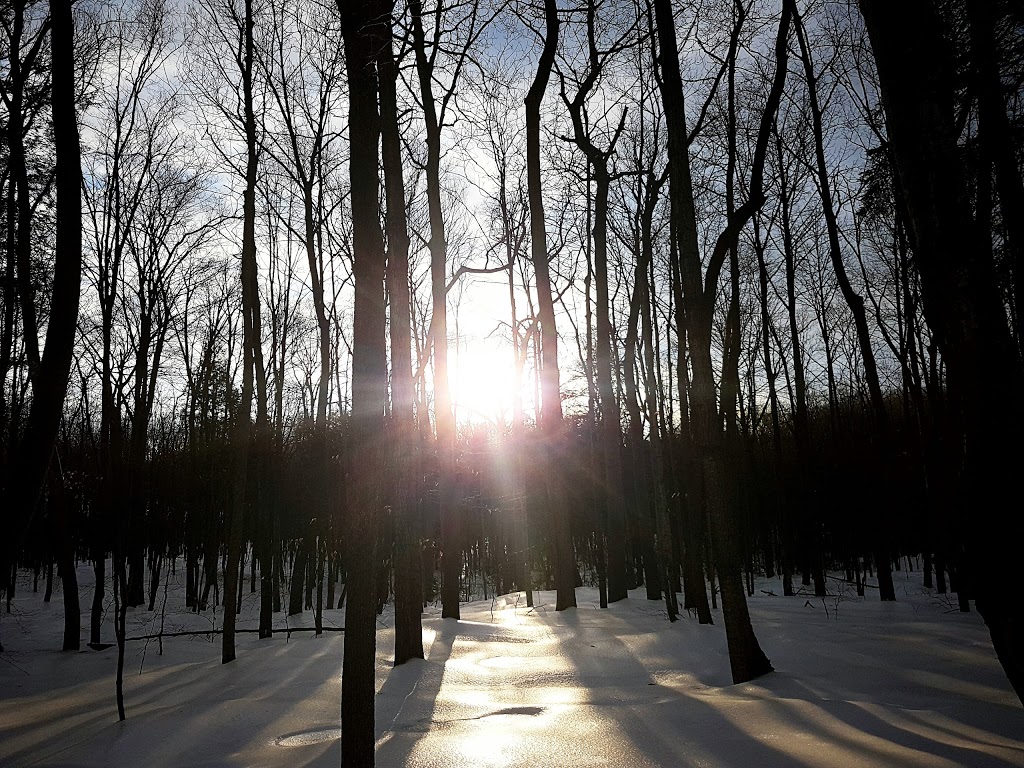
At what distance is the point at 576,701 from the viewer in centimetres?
421

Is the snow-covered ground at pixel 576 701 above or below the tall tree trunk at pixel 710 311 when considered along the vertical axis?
below

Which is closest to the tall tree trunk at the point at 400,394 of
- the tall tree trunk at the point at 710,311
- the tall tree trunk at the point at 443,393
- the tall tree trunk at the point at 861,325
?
the tall tree trunk at the point at 443,393

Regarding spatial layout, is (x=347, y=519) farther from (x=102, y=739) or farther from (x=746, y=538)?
(x=746, y=538)

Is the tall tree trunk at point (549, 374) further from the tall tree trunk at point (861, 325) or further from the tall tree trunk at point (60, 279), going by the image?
the tall tree trunk at point (60, 279)

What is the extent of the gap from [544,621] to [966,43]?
8042 mm

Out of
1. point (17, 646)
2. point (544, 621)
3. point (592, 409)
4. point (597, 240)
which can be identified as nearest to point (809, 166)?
point (597, 240)

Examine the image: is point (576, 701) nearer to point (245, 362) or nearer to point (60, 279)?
point (60, 279)

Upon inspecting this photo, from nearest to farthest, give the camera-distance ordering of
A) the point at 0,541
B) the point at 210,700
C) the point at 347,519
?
the point at 347,519 < the point at 0,541 < the point at 210,700

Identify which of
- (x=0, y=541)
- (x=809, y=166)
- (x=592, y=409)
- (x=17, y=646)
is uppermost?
(x=809, y=166)

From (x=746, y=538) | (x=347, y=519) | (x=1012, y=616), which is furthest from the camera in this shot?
(x=746, y=538)

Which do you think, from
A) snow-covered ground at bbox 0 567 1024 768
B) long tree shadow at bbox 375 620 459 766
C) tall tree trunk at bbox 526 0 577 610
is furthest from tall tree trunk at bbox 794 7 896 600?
long tree shadow at bbox 375 620 459 766

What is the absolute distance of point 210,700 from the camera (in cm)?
516

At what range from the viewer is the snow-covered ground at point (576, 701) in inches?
118

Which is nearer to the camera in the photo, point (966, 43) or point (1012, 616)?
point (1012, 616)
